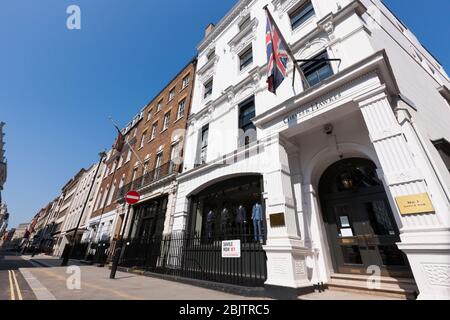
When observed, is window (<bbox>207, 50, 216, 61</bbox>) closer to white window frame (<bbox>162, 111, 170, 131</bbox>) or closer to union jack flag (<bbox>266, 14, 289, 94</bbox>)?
white window frame (<bbox>162, 111, 170, 131</bbox>)

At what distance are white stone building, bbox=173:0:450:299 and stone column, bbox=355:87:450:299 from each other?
0.7 inches

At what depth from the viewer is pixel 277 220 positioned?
19.4 feet

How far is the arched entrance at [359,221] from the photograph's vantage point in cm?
A: 545

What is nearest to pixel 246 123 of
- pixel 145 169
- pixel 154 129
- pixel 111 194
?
pixel 145 169

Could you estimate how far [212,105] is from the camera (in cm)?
1259

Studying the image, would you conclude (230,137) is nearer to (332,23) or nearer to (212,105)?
(212,105)

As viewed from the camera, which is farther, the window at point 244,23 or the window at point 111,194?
the window at point 111,194

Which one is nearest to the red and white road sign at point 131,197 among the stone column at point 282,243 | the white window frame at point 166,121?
the stone column at point 282,243

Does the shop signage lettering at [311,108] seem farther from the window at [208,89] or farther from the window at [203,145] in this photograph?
the window at [208,89]

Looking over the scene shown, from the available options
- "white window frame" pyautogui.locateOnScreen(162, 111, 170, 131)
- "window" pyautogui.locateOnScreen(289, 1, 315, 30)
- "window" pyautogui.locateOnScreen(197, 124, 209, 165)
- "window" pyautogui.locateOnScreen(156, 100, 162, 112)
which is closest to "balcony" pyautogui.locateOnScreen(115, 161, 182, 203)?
"window" pyautogui.locateOnScreen(197, 124, 209, 165)

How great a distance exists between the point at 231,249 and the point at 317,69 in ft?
24.9

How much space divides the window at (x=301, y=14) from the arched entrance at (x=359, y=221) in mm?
7155
